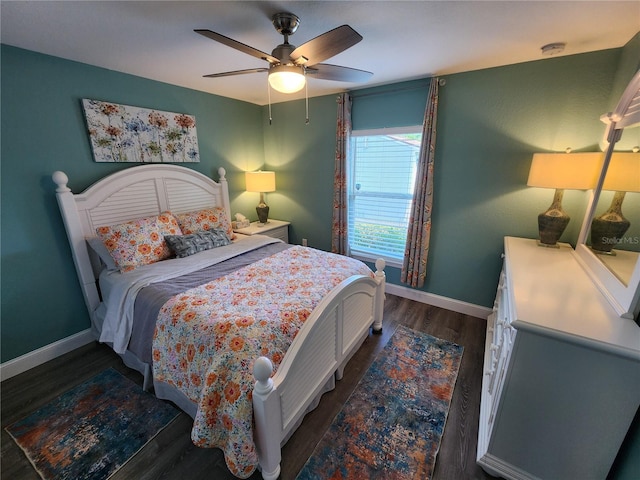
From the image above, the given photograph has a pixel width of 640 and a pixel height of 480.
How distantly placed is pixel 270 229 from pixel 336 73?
2.19 meters

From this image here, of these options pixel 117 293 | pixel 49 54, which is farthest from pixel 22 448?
pixel 49 54

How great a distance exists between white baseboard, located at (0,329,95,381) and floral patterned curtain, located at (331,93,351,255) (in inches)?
106

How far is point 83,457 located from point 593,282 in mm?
3057

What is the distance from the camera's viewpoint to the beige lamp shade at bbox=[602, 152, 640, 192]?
1.31 meters

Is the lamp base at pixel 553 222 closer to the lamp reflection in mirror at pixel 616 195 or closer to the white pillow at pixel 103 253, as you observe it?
the lamp reflection in mirror at pixel 616 195

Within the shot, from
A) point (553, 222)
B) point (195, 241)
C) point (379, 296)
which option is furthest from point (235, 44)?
point (553, 222)

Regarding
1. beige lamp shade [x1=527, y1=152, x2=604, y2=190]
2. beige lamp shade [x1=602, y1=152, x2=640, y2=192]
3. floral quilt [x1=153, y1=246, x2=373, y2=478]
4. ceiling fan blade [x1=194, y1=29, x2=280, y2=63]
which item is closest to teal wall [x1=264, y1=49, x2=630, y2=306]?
beige lamp shade [x1=527, y1=152, x2=604, y2=190]

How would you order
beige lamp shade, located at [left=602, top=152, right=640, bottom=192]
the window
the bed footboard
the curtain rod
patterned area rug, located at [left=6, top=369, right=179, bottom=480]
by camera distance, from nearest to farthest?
1. the bed footboard
2. beige lamp shade, located at [left=602, top=152, right=640, bottom=192]
3. patterned area rug, located at [left=6, top=369, right=179, bottom=480]
4. the curtain rod
5. the window

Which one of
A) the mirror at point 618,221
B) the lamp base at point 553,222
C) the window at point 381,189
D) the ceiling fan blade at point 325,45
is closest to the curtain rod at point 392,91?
the window at point 381,189

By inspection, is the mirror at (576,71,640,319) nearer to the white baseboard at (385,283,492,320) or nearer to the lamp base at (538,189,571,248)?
the lamp base at (538,189,571,248)

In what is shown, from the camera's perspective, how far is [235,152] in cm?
347

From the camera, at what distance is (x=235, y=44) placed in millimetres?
1340

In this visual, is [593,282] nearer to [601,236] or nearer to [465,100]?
[601,236]

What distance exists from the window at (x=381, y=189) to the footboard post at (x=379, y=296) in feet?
2.73
